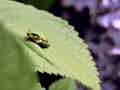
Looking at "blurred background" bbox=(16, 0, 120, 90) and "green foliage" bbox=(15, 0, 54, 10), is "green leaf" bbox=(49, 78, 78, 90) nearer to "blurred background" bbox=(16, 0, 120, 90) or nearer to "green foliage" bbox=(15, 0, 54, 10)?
"green foliage" bbox=(15, 0, 54, 10)

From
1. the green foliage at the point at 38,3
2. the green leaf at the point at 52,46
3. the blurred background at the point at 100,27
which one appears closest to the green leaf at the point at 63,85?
the green leaf at the point at 52,46

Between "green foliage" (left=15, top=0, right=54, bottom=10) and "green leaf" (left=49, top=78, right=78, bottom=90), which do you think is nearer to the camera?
"green leaf" (left=49, top=78, right=78, bottom=90)

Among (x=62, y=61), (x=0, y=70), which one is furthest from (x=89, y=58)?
(x=0, y=70)

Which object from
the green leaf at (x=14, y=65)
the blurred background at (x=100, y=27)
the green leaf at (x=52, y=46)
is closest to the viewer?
the green leaf at (x=14, y=65)

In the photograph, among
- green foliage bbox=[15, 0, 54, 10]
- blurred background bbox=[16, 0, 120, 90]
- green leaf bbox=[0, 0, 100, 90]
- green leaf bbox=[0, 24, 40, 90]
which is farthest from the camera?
blurred background bbox=[16, 0, 120, 90]

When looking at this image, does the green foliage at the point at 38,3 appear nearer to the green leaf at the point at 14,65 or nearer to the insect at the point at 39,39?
the insect at the point at 39,39

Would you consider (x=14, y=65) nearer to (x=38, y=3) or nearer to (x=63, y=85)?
(x=63, y=85)

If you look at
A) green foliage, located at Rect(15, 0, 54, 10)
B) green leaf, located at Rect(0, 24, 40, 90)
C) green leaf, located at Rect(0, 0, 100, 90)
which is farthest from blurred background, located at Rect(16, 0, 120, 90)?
green leaf, located at Rect(0, 24, 40, 90)
